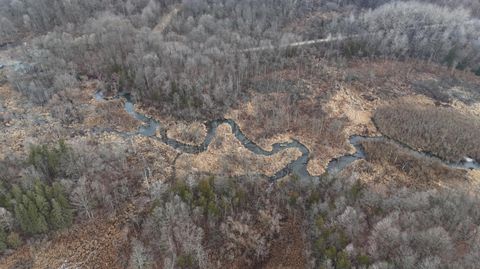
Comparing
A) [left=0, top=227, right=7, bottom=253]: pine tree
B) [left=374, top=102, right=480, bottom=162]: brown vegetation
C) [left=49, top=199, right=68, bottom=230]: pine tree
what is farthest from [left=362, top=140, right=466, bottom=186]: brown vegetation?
[left=0, top=227, right=7, bottom=253]: pine tree

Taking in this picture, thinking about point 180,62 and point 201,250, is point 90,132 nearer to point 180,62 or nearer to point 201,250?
point 180,62

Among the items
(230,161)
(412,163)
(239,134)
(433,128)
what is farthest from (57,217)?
(433,128)

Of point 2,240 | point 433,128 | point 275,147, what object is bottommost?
point 275,147

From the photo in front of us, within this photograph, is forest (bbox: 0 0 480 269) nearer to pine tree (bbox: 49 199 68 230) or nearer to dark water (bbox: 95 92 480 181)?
pine tree (bbox: 49 199 68 230)

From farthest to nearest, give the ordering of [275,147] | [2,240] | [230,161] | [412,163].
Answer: [275,147], [230,161], [412,163], [2,240]

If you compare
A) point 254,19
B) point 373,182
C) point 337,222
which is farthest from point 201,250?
point 254,19

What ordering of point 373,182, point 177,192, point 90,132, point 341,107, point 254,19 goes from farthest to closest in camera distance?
point 254,19, point 341,107, point 90,132, point 373,182, point 177,192

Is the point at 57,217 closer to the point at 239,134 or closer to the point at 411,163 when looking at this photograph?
the point at 239,134

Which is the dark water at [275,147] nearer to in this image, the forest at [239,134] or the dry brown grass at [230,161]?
the forest at [239,134]
